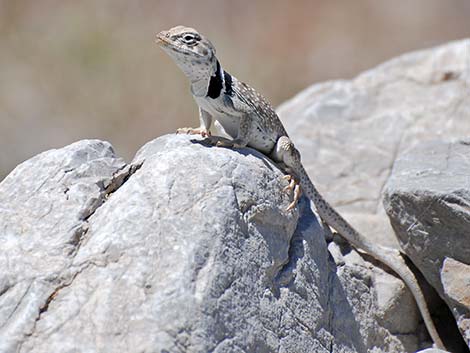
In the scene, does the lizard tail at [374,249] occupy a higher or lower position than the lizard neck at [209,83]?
lower

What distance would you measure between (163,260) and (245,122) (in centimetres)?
154

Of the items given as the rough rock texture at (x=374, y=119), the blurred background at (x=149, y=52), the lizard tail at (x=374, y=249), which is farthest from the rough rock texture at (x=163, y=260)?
the blurred background at (x=149, y=52)

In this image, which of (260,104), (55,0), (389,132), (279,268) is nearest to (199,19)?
(55,0)

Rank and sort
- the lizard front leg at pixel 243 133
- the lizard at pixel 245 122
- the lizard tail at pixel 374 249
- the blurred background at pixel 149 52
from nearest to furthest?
the lizard at pixel 245 122, the lizard front leg at pixel 243 133, the lizard tail at pixel 374 249, the blurred background at pixel 149 52

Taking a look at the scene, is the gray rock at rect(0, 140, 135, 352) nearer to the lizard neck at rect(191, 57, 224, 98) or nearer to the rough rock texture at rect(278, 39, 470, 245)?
the lizard neck at rect(191, 57, 224, 98)

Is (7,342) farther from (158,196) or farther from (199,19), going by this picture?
(199,19)

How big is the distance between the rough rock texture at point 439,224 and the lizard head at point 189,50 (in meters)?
1.54

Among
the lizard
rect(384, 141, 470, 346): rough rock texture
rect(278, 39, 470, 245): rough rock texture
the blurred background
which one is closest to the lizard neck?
the lizard

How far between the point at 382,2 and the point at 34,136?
7097 mm

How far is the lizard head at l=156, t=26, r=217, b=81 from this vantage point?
466cm

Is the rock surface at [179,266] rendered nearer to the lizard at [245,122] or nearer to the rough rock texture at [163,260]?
the rough rock texture at [163,260]

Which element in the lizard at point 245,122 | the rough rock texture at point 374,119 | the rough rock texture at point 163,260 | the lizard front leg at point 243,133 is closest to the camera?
the rough rock texture at point 163,260

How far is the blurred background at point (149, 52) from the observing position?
37.4 ft

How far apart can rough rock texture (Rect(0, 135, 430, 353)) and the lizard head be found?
1.59ft
